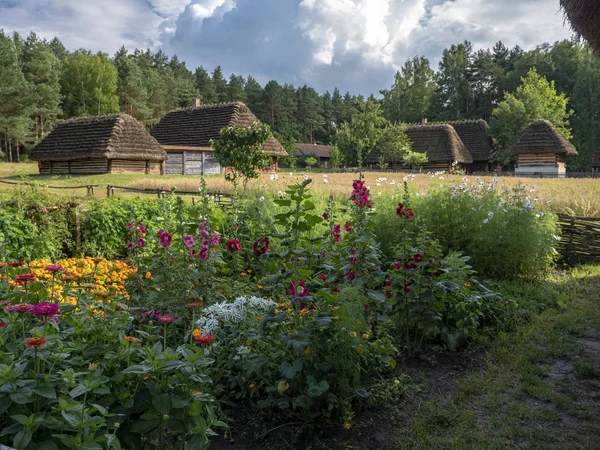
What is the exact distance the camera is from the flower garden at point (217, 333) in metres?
1.91

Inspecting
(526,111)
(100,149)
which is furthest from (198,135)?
(526,111)

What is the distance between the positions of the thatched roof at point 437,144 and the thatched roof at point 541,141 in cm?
451

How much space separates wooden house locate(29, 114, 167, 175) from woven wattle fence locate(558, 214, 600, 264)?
74.5ft

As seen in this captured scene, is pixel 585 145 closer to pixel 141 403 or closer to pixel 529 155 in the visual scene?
pixel 529 155

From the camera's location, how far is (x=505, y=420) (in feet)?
10.1

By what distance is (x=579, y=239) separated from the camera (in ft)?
27.1

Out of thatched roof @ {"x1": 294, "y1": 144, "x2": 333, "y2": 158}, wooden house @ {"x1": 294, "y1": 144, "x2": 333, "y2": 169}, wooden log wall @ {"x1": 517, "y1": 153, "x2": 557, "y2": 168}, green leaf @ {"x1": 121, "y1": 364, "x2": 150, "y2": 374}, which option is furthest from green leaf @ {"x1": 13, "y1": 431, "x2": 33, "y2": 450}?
thatched roof @ {"x1": 294, "y1": 144, "x2": 333, "y2": 158}

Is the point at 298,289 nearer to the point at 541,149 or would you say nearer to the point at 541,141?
the point at 541,149

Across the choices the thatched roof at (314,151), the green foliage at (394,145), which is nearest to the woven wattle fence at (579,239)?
the green foliage at (394,145)

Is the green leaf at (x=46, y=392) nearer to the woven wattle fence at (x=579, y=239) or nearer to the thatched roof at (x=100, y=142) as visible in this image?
the woven wattle fence at (x=579, y=239)

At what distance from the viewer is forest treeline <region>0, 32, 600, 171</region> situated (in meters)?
39.0

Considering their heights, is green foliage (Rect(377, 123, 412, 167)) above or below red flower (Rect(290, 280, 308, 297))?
above

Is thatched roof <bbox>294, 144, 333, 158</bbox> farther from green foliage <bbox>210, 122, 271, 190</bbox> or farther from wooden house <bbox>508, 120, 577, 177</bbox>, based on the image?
green foliage <bbox>210, 122, 271, 190</bbox>

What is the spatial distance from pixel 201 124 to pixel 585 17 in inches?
1123
